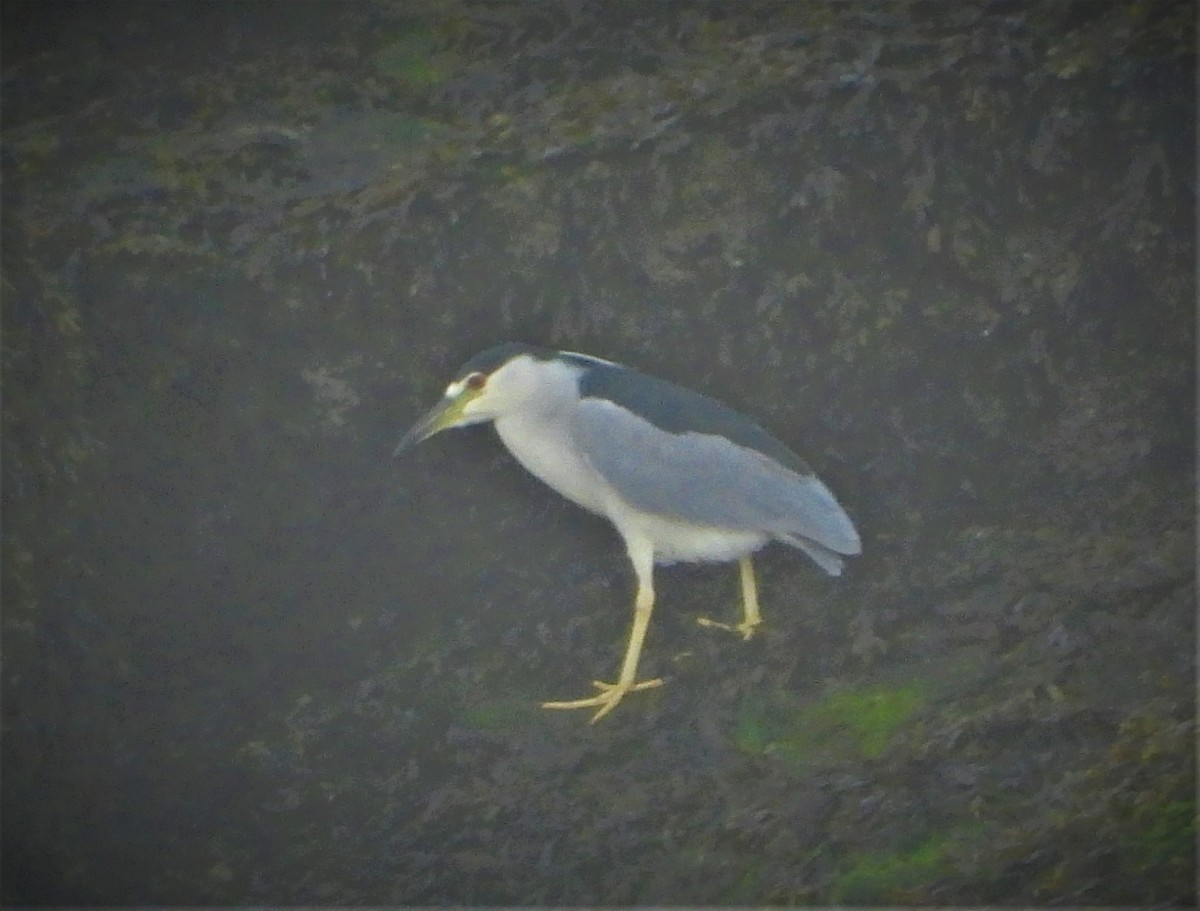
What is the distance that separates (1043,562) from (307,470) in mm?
1156

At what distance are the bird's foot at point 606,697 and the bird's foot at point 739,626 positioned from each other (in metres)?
0.12

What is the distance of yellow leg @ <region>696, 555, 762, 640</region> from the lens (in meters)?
2.44

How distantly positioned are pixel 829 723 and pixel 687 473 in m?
0.45

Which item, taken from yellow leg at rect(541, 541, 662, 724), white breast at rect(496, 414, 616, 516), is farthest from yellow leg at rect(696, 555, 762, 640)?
white breast at rect(496, 414, 616, 516)

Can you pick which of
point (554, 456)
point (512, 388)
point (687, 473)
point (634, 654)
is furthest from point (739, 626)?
point (512, 388)

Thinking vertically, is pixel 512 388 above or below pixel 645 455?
above

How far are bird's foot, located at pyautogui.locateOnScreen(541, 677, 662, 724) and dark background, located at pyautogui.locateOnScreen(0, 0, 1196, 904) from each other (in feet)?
0.06

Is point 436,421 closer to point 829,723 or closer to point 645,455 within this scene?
point 645,455

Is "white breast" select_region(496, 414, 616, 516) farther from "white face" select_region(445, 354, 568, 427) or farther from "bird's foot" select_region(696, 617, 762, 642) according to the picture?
"bird's foot" select_region(696, 617, 762, 642)

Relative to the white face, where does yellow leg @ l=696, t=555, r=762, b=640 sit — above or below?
below

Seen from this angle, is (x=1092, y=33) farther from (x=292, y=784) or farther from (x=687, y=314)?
(x=292, y=784)

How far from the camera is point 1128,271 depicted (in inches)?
99.3

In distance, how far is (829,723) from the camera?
239 centimetres

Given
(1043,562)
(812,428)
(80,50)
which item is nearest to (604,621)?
(812,428)
